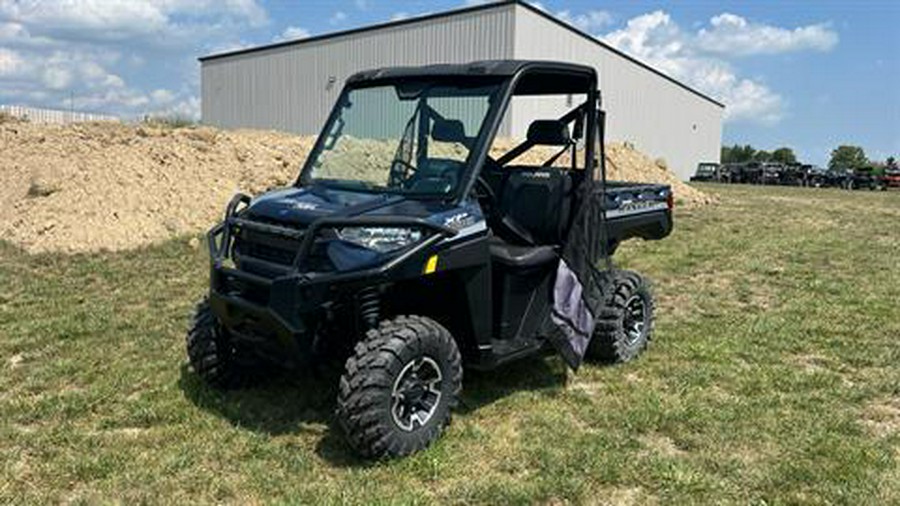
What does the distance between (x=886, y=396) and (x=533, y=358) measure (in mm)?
2395

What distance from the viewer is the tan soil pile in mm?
11219

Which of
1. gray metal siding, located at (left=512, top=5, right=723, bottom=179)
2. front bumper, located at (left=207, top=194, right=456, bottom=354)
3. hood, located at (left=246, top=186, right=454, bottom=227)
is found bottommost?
front bumper, located at (left=207, top=194, right=456, bottom=354)

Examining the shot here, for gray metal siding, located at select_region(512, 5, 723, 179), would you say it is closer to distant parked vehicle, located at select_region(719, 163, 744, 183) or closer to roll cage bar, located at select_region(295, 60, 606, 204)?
distant parked vehicle, located at select_region(719, 163, 744, 183)

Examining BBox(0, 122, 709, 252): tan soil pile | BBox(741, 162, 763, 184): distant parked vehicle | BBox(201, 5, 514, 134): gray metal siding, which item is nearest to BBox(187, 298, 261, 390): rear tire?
BBox(0, 122, 709, 252): tan soil pile

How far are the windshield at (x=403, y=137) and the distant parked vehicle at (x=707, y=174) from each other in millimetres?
46611

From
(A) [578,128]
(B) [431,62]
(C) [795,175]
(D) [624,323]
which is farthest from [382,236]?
(C) [795,175]

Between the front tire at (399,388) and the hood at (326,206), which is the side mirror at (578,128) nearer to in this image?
the hood at (326,206)

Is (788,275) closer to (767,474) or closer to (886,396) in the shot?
(886,396)

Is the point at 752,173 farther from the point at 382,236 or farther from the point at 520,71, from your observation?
the point at 382,236

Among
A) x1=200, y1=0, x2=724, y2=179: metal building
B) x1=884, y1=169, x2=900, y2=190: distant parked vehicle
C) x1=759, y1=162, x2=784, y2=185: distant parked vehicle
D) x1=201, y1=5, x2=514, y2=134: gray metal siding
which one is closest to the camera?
x1=200, y1=0, x2=724, y2=179: metal building

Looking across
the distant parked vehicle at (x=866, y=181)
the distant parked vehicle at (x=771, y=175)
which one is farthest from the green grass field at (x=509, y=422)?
the distant parked vehicle at (x=771, y=175)

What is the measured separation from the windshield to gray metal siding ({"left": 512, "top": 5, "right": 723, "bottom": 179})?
8.04 m

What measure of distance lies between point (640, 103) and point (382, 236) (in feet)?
131

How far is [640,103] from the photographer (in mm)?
41844
